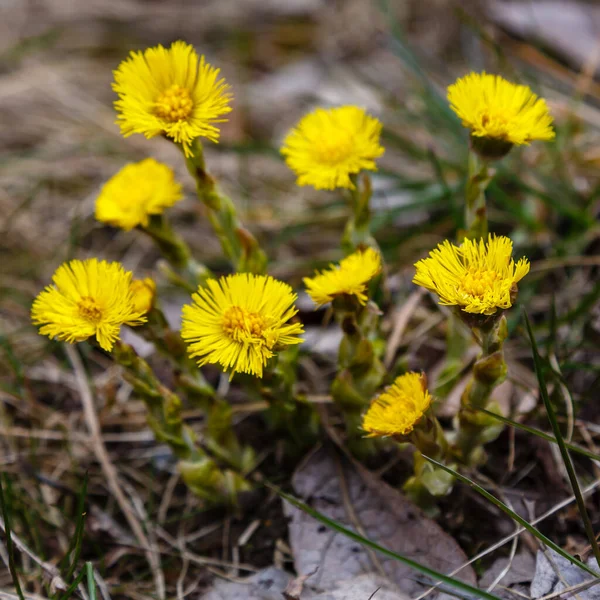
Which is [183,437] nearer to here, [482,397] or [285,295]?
[285,295]

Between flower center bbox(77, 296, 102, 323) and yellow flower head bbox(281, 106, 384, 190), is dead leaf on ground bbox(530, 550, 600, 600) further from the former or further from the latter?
flower center bbox(77, 296, 102, 323)

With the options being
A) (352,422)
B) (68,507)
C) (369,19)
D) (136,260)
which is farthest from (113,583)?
(369,19)

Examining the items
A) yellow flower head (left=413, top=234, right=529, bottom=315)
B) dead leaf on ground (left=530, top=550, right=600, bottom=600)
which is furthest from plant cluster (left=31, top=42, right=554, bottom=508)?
dead leaf on ground (left=530, top=550, right=600, bottom=600)

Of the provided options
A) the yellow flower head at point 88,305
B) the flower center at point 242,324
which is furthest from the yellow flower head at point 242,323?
the yellow flower head at point 88,305

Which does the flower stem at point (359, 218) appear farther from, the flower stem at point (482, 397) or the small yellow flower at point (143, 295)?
the small yellow flower at point (143, 295)

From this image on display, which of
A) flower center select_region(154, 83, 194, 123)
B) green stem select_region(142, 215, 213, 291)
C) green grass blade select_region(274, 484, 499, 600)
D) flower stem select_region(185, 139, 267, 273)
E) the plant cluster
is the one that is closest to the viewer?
green grass blade select_region(274, 484, 499, 600)
